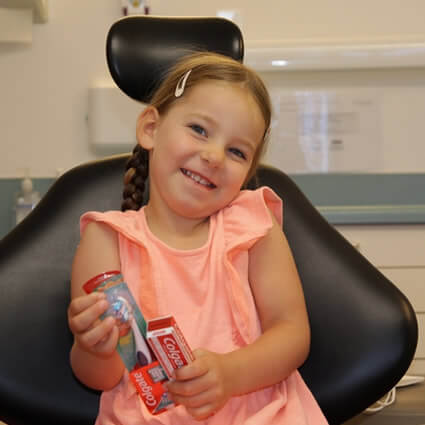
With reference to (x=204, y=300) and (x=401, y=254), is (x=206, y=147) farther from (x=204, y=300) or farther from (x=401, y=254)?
(x=401, y=254)

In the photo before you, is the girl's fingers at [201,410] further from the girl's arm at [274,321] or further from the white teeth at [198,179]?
the white teeth at [198,179]

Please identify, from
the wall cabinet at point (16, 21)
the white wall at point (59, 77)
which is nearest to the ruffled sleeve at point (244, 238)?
Result: the white wall at point (59, 77)

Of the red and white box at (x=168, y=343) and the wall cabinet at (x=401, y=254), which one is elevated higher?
the red and white box at (x=168, y=343)

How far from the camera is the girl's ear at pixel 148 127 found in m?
1.15

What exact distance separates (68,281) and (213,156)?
358 mm

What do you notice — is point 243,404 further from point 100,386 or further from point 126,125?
point 126,125

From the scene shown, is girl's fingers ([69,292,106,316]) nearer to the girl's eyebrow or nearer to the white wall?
the girl's eyebrow

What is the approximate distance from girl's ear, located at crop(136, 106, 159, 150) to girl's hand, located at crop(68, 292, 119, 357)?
16.8 inches

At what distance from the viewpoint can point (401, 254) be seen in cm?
191

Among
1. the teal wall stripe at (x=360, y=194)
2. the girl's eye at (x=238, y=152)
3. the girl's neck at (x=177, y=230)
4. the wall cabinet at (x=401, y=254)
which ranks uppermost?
the girl's eye at (x=238, y=152)

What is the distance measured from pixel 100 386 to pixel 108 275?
345 millimetres

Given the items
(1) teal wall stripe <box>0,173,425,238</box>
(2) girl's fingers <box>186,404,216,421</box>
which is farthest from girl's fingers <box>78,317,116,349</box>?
(1) teal wall stripe <box>0,173,425,238</box>

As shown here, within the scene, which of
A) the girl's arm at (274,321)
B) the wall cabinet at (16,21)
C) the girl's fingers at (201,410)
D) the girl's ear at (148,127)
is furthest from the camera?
the wall cabinet at (16,21)

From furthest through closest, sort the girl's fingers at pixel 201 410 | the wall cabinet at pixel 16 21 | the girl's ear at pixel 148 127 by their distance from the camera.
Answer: the wall cabinet at pixel 16 21, the girl's ear at pixel 148 127, the girl's fingers at pixel 201 410
